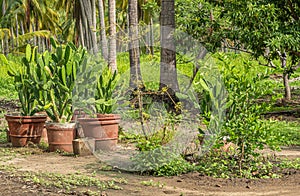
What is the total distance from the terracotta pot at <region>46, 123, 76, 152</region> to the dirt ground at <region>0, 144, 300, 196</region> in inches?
40.7

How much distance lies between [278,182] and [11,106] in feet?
38.9

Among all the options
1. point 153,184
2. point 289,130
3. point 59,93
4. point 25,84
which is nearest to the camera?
point 153,184

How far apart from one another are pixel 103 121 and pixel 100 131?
163 mm

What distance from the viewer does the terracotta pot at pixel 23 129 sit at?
884 cm

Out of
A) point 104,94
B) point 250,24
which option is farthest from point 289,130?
point 104,94

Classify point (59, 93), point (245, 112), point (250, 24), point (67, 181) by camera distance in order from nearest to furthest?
point (67, 181)
point (245, 112)
point (59, 93)
point (250, 24)

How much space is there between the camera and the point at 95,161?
765 cm

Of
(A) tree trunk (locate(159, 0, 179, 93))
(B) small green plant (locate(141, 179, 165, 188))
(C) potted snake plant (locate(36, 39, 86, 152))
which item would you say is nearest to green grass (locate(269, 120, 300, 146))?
(A) tree trunk (locate(159, 0, 179, 93))

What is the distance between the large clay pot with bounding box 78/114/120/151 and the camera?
8.45 meters

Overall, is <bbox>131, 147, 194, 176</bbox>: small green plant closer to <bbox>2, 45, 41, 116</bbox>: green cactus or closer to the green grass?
<bbox>2, 45, 41, 116</bbox>: green cactus

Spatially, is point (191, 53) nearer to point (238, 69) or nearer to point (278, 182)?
point (238, 69)

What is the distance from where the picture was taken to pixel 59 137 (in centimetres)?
846

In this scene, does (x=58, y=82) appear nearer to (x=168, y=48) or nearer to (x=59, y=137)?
(x=59, y=137)

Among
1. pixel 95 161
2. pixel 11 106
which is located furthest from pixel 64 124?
pixel 11 106
